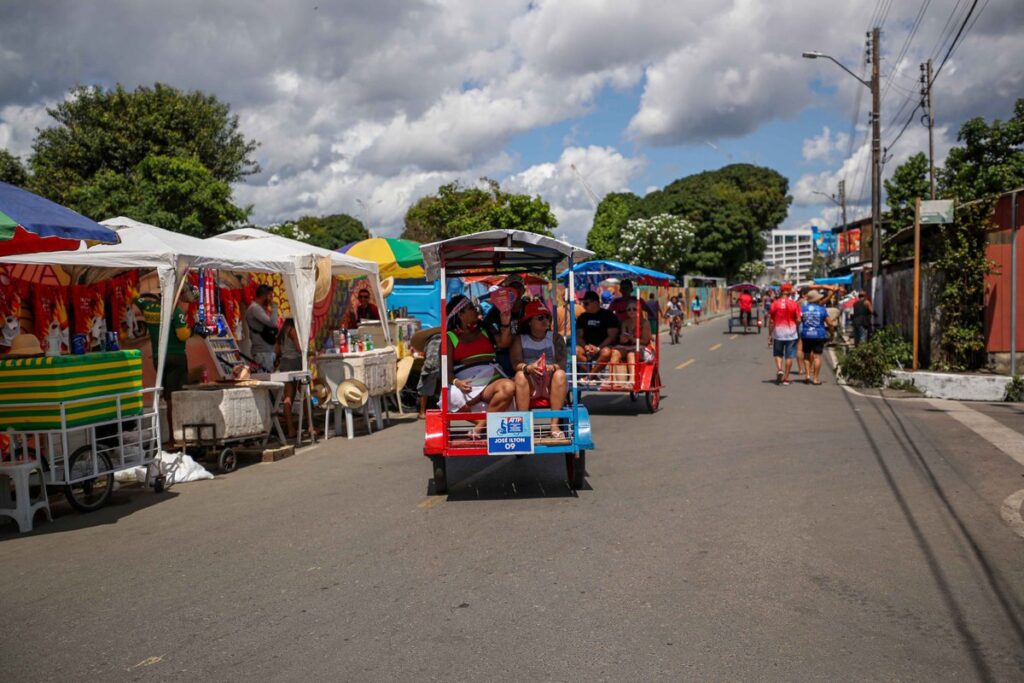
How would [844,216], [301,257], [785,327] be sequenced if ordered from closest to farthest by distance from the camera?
[301,257] < [785,327] < [844,216]

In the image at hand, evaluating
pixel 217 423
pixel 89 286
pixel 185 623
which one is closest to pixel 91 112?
pixel 89 286

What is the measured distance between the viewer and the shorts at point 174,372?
35.2 feet

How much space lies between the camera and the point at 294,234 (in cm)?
4625

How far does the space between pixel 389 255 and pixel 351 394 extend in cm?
619

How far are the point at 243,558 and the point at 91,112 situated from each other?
32.2 m

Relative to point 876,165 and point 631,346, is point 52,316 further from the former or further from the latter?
point 876,165

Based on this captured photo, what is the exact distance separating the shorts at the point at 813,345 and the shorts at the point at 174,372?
12.5 meters

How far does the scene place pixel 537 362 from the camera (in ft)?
28.1

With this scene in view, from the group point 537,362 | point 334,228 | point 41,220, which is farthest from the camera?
point 334,228

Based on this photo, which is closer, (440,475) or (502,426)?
(502,426)

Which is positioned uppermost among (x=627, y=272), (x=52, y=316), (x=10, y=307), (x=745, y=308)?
(x=627, y=272)

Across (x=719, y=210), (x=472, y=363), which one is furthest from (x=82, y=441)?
(x=719, y=210)

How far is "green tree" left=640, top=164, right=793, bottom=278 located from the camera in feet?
→ 242

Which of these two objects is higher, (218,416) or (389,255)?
(389,255)
